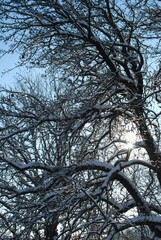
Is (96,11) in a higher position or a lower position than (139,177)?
higher

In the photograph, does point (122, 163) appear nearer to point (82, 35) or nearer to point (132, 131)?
point (132, 131)

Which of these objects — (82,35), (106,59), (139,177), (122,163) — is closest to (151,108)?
(122,163)

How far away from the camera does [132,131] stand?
5.95 metres

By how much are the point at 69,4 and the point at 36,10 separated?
846 millimetres

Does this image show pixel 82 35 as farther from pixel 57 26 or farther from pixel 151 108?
pixel 151 108

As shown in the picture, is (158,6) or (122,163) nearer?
(158,6)

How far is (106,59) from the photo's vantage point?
7.43 meters

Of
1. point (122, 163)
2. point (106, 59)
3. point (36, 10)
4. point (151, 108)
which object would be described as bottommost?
point (122, 163)

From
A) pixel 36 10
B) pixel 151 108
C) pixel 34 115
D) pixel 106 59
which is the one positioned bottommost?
pixel 151 108

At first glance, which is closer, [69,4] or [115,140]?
[69,4]

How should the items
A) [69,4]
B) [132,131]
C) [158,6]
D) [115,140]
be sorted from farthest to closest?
1. [115,140]
2. [69,4]
3. [132,131]
4. [158,6]

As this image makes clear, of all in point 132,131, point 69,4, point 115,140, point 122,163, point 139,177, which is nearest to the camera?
point 132,131

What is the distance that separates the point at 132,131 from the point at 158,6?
7.98 feet

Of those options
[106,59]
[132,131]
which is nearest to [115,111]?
[132,131]
